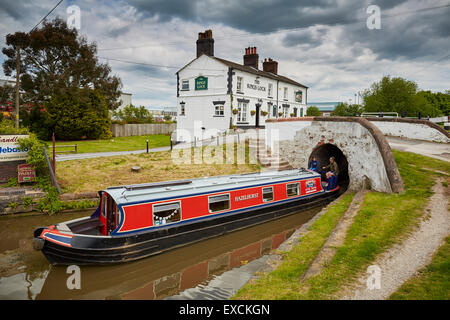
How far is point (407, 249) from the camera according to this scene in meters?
6.26

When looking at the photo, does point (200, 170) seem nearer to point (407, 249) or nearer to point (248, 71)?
point (407, 249)

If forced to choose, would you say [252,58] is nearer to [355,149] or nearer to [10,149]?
[355,149]

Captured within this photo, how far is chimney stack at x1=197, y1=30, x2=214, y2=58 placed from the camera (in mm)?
23984

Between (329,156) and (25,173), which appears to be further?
(329,156)

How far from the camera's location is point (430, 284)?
480cm

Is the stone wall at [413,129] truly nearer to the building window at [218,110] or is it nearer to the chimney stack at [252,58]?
the building window at [218,110]

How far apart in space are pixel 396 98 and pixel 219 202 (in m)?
25.1

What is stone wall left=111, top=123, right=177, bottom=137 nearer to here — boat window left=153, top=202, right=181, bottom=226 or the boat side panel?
the boat side panel

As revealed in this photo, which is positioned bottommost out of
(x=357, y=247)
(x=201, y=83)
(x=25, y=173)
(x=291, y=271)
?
(x=291, y=271)

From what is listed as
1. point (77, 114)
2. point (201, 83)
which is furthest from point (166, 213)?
point (201, 83)

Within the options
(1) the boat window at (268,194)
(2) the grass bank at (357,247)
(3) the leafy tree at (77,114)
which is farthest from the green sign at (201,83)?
(2) the grass bank at (357,247)

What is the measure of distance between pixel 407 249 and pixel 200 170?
33.1ft

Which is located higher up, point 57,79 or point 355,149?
point 57,79
